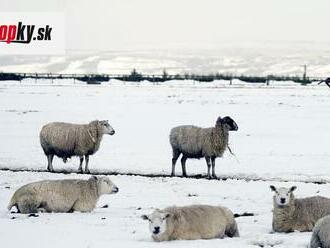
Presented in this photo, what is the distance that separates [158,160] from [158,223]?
1189cm

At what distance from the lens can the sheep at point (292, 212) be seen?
1180 cm

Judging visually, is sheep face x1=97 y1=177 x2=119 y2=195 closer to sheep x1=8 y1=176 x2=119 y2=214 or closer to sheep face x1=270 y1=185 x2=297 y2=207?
sheep x1=8 y1=176 x2=119 y2=214

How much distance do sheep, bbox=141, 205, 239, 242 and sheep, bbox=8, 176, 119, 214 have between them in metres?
3.26

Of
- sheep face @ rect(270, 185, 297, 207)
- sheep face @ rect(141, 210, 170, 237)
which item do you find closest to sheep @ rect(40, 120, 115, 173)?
sheep face @ rect(270, 185, 297, 207)

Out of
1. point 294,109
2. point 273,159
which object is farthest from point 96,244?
point 294,109

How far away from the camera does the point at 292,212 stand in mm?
11938

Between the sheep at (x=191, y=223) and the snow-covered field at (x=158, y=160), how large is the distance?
0.28m

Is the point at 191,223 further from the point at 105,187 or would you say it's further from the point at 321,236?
the point at 105,187

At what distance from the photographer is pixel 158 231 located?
10352mm

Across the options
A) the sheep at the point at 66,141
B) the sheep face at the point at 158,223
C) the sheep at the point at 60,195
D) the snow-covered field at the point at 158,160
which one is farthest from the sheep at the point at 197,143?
the sheep face at the point at 158,223

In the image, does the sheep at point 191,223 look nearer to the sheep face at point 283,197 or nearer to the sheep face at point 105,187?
the sheep face at point 283,197

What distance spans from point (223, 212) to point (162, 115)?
27025 millimetres

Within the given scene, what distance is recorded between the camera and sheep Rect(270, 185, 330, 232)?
11797 mm

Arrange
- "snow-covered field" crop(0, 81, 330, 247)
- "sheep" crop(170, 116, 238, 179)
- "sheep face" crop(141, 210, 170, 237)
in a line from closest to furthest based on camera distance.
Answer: "sheep face" crop(141, 210, 170, 237)
"snow-covered field" crop(0, 81, 330, 247)
"sheep" crop(170, 116, 238, 179)
